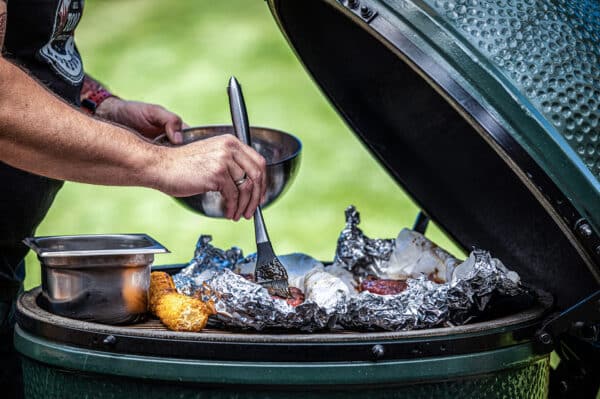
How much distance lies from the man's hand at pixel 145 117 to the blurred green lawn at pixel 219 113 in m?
3.03

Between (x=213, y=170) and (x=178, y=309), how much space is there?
0.30 metres

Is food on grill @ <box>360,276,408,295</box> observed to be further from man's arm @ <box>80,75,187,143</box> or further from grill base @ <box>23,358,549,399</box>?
man's arm @ <box>80,75,187,143</box>

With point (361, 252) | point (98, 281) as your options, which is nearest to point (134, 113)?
point (361, 252)

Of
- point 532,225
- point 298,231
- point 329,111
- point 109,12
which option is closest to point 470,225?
point 532,225

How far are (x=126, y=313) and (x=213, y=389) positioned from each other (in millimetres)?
271

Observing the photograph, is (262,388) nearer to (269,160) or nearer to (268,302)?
(268,302)

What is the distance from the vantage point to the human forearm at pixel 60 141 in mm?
1807

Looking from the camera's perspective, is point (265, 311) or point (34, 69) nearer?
point (265, 311)

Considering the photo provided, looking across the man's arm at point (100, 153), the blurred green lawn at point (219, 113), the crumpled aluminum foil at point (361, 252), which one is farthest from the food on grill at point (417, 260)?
the blurred green lawn at point (219, 113)

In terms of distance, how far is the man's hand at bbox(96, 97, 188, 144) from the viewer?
2520 mm

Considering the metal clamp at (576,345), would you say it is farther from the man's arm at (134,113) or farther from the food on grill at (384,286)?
the man's arm at (134,113)

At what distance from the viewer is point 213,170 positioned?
1897 millimetres

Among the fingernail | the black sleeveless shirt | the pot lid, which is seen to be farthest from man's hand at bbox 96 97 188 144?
the pot lid

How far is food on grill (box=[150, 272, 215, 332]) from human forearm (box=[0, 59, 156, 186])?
26 centimetres
